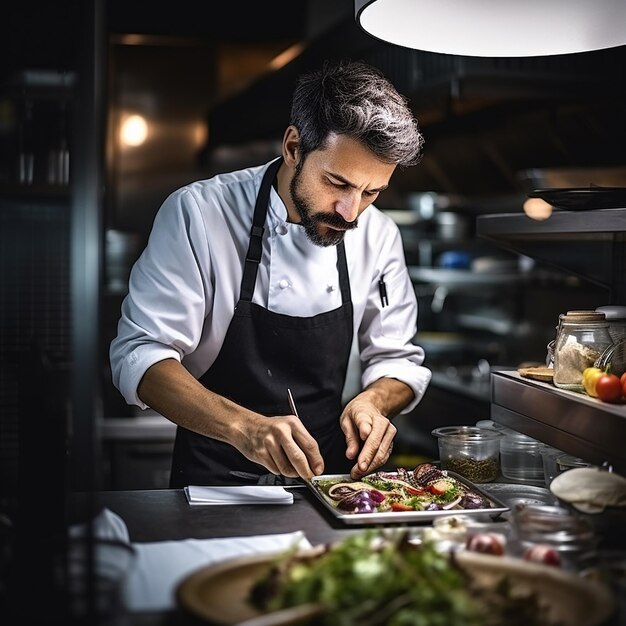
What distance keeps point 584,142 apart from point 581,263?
2.44ft

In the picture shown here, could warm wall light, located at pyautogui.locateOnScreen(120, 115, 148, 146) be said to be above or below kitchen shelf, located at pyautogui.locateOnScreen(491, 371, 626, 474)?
above

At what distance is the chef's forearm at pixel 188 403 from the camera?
6.94 ft

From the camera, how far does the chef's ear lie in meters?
2.43

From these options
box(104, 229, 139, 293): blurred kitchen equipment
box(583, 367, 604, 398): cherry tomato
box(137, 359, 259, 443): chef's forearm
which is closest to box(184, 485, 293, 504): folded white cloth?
box(137, 359, 259, 443): chef's forearm

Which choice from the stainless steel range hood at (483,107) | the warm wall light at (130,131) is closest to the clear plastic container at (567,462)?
the stainless steel range hood at (483,107)

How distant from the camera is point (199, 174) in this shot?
26.2 ft

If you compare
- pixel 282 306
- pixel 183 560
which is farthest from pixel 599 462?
pixel 282 306

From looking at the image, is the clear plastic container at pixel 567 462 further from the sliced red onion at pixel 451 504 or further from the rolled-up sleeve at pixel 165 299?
the rolled-up sleeve at pixel 165 299

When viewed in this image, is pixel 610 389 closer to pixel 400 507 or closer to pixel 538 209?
pixel 400 507

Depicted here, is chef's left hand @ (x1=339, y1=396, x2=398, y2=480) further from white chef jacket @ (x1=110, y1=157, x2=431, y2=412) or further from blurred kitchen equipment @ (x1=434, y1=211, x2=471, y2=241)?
blurred kitchen equipment @ (x1=434, y1=211, x2=471, y2=241)

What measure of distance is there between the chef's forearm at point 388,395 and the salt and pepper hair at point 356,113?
624 millimetres

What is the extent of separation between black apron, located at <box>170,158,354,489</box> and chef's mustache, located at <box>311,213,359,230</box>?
0.62 ft

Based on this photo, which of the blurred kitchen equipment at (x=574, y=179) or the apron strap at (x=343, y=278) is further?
the blurred kitchen equipment at (x=574, y=179)

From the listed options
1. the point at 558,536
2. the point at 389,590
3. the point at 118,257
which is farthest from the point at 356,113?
the point at 118,257
